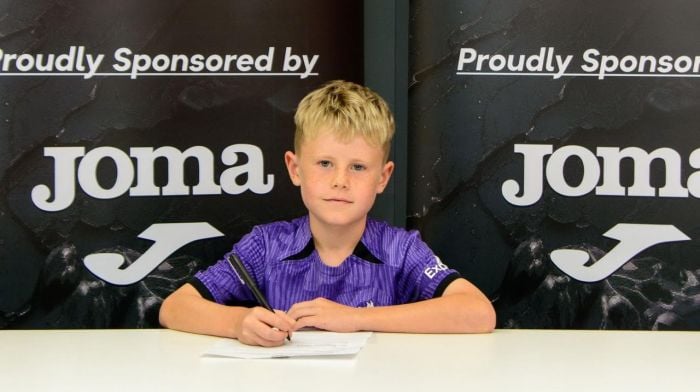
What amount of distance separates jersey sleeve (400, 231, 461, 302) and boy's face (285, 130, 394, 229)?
0.17 metres

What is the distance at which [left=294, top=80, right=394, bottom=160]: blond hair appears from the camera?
1.89 meters

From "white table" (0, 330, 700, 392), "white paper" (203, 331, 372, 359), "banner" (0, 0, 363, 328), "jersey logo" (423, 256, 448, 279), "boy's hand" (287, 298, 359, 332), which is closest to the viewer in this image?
"white table" (0, 330, 700, 392)

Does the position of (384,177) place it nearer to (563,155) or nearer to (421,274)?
(421,274)

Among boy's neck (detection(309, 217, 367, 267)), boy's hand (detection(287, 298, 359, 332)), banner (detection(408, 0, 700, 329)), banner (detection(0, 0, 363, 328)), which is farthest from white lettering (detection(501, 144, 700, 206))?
boy's hand (detection(287, 298, 359, 332))

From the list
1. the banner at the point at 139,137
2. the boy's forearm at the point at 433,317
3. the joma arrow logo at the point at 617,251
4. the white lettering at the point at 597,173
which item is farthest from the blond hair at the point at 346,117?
the joma arrow logo at the point at 617,251

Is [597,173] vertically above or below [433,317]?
above

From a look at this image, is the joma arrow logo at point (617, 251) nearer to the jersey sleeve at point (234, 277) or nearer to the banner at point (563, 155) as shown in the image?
the banner at point (563, 155)

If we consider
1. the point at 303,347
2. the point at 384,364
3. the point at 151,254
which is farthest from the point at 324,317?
the point at 151,254

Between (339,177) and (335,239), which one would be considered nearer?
(339,177)

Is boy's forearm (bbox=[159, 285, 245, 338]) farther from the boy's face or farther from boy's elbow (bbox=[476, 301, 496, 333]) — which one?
boy's elbow (bbox=[476, 301, 496, 333])

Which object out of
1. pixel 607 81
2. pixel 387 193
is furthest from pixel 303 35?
pixel 607 81

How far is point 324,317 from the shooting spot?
5.48ft

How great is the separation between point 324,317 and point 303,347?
159mm

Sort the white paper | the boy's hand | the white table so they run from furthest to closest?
the boy's hand → the white paper → the white table
